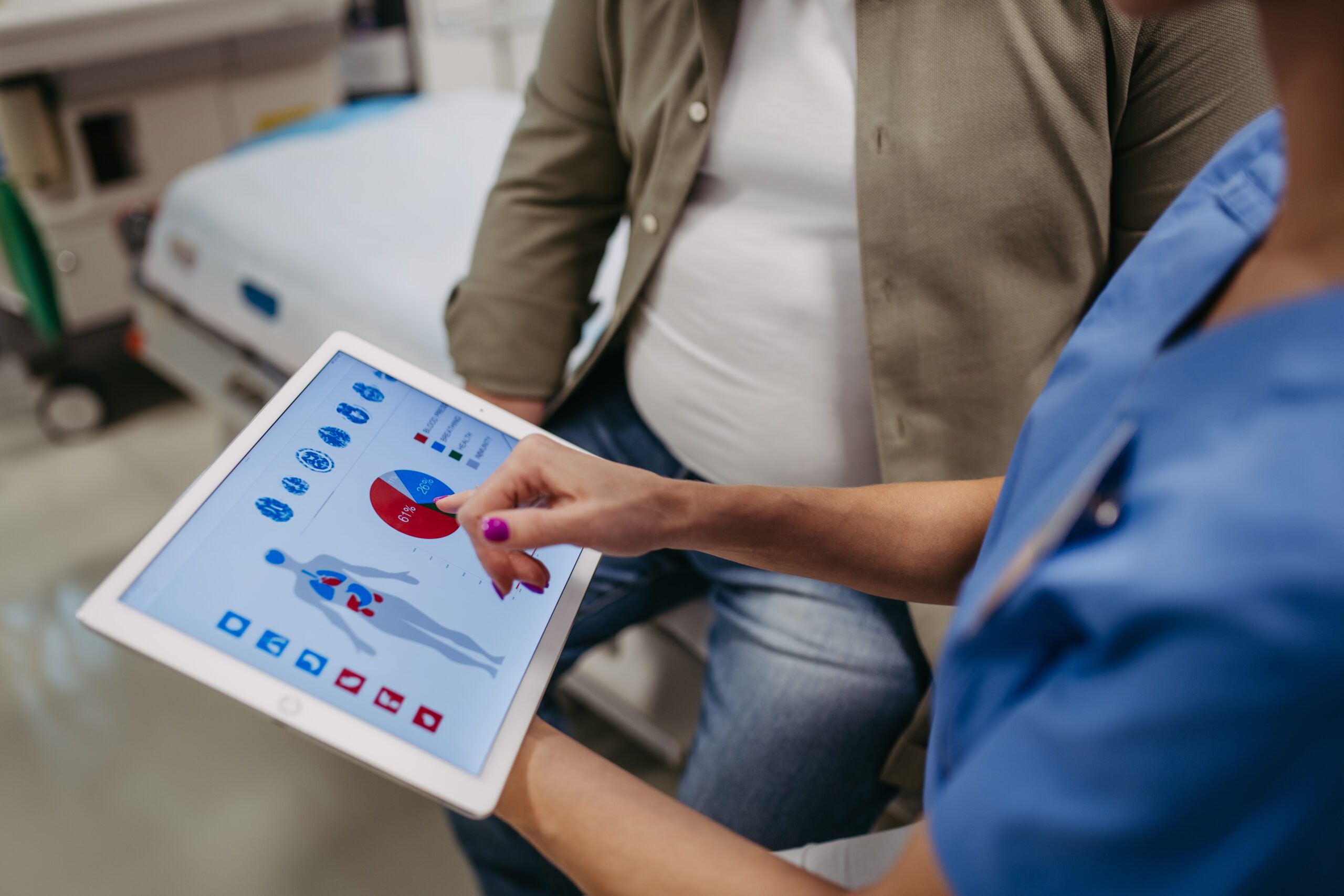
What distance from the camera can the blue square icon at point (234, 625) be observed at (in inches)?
24.2

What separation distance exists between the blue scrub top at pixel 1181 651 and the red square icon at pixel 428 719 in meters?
0.32

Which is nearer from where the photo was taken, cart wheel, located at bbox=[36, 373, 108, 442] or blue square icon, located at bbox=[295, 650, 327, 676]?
blue square icon, located at bbox=[295, 650, 327, 676]

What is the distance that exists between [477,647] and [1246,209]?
562 millimetres

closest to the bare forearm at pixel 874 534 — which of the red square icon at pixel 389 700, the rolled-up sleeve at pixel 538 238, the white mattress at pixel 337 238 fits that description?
the red square icon at pixel 389 700

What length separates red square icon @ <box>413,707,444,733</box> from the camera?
0.63m

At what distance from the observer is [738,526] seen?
0.72 meters

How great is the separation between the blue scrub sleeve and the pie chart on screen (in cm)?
44

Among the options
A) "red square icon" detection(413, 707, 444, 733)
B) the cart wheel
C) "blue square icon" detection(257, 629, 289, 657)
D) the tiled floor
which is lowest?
the tiled floor

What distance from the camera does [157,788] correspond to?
1.46 m

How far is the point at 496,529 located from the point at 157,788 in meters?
1.16

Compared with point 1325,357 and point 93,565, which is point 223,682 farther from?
point 93,565

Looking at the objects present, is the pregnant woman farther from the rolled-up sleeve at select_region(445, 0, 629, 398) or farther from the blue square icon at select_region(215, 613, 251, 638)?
the rolled-up sleeve at select_region(445, 0, 629, 398)

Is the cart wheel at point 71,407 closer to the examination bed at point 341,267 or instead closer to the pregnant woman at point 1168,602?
the examination bed at point 341,267

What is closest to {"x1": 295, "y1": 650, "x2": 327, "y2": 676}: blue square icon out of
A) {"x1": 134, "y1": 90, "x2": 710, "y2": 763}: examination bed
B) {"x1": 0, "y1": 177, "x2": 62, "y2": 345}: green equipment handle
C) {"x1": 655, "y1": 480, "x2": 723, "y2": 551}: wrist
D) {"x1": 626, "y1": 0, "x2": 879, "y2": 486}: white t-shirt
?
{"x1": 655, "y1": 480, "x2": 723, "y2": 551}: wrist
